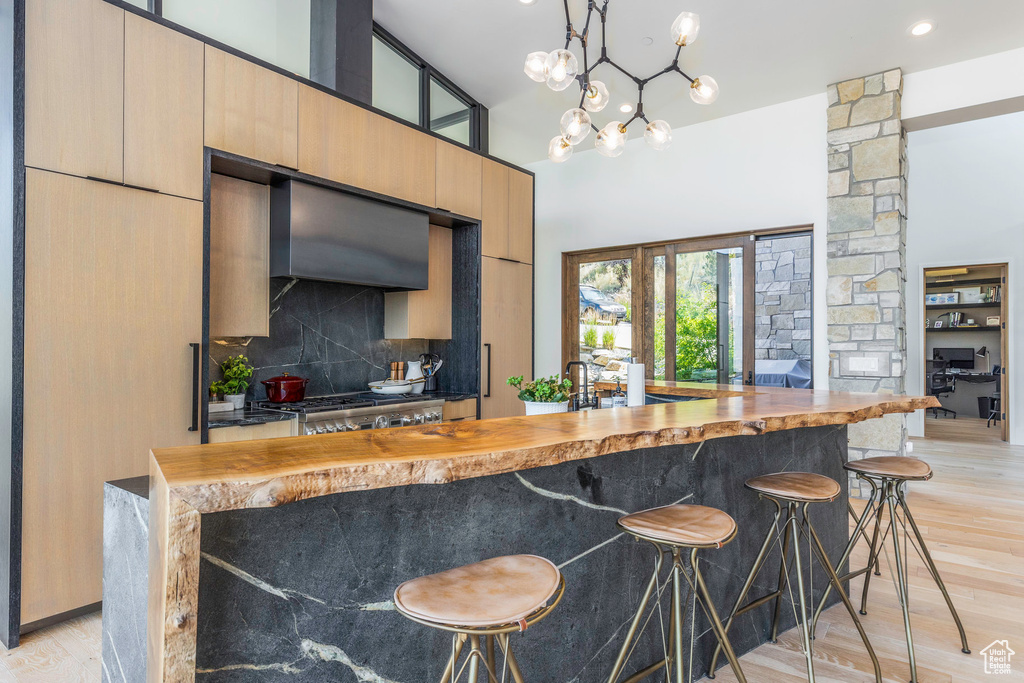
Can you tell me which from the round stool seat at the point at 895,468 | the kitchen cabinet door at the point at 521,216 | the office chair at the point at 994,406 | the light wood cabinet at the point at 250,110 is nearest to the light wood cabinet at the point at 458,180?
the kitchen cabinet door at the point at 521,216

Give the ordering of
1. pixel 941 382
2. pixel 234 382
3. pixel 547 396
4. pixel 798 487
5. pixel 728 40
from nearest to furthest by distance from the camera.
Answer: pixel 798 487 < pixel 547 396 < pixel 234 382 < pixel 728 40 < pixel 941 382

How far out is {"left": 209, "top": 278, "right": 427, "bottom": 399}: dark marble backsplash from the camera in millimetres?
3383

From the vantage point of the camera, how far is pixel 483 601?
102 cm

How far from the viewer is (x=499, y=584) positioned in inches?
43.1

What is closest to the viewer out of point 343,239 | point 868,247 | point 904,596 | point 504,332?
point 904,596

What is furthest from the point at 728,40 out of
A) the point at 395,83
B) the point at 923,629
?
the point at 923,629

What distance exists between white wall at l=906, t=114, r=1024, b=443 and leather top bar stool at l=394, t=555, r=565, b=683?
7239mm

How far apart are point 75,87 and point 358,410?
1.96 m

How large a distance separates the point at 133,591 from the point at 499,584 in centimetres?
84

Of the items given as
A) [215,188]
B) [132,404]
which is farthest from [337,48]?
[132,404]

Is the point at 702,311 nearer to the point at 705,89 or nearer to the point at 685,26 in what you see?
the point at 705,89

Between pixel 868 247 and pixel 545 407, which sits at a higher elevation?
pixel 868 247

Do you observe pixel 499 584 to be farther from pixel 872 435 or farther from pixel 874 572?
pixel 872 435

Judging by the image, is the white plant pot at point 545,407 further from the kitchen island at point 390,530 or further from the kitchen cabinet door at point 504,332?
the kitchen cabinet door at point 504,332
